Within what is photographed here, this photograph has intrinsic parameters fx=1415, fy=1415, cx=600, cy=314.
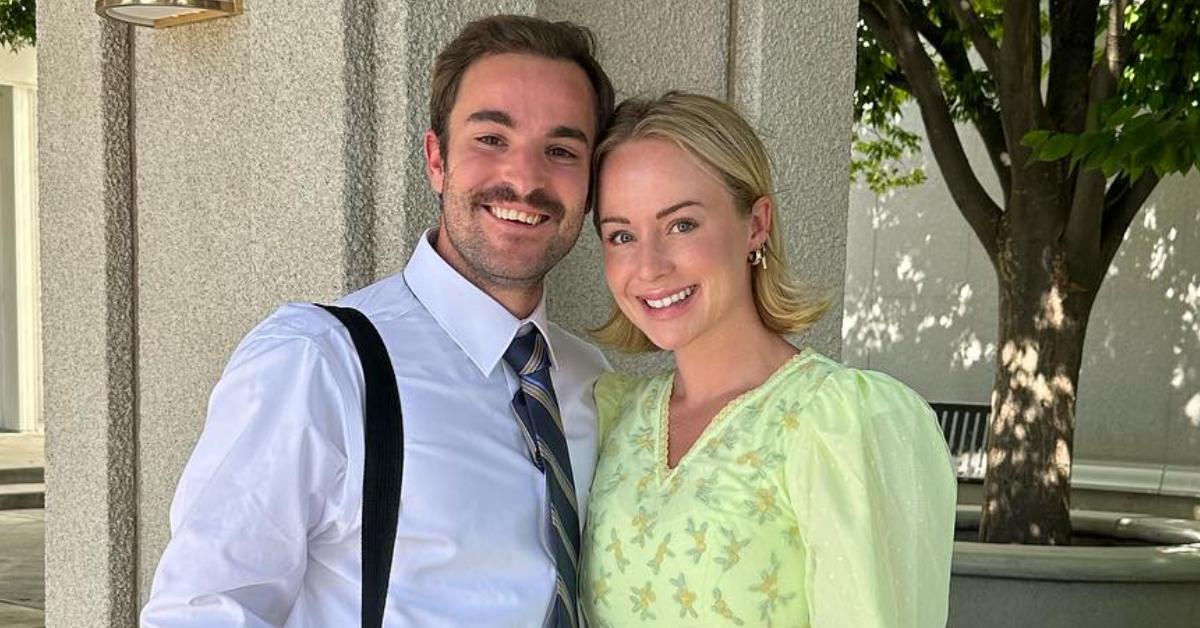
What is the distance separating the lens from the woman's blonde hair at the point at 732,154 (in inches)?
92.3

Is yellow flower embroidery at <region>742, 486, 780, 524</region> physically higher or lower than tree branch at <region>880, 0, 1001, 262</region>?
lower

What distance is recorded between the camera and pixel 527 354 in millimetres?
2443

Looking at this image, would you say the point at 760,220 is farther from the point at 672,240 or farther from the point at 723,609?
the point at 723,609

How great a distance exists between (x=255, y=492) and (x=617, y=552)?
0.60 m

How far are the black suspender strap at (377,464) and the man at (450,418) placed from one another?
0.06ft

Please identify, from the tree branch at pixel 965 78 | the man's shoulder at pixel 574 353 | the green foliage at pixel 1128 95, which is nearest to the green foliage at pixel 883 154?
the green foliage at pixel 1128 95

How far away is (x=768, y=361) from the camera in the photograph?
2.43 m

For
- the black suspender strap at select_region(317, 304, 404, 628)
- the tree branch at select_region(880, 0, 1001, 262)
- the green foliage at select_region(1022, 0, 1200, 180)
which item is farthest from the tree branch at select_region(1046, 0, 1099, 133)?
the black suspender strap at select_region(317, 304, 404, 628)

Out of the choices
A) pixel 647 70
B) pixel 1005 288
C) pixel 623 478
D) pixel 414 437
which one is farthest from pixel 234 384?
pixel 1005 288

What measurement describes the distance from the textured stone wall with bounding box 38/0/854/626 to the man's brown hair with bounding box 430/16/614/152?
35 centimetres

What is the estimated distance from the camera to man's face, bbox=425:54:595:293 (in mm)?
2418

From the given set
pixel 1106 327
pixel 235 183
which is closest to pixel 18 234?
pixel 1106 327

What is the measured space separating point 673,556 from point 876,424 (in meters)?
0.39

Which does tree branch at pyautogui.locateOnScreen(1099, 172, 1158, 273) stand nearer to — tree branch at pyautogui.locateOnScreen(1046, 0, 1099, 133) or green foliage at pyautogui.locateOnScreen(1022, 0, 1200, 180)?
green foliage at pyautogui.locateOnScreen(1022, 0, 1200, 180)
